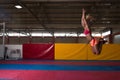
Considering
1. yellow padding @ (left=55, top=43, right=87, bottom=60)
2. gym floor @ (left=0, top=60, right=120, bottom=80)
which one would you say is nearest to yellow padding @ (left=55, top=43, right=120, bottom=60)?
yellow padding @ (left=55, top=43, right=87, bottom=60)

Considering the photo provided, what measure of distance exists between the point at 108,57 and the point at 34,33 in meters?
12.1

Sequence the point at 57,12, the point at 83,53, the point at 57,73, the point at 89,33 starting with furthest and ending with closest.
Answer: the point at 57,12
the point at 83,53
the point at 57,73
the point at 89,33

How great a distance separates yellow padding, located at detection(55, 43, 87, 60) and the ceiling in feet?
8.26

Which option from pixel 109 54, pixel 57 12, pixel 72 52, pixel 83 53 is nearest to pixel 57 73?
pixel 72 52

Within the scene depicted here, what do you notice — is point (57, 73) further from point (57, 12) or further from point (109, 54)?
point (57, 12)

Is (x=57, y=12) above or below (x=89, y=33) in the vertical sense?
above

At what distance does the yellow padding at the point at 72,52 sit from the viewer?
49.3 feet

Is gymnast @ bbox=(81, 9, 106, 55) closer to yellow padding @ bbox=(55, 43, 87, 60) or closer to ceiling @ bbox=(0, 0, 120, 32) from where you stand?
ceiling @ bbox=(0, 0, 120, 32)

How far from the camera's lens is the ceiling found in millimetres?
13438

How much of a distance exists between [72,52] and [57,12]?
10.7ft

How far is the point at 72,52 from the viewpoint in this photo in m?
15.1

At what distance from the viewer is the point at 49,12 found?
54.3 feet

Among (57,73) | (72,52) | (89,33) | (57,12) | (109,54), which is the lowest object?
(57,73)

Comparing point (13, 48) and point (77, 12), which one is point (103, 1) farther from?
point (13, 48)
